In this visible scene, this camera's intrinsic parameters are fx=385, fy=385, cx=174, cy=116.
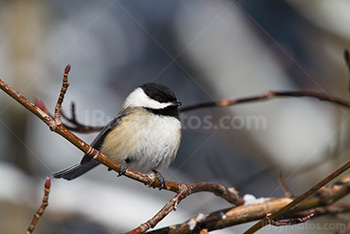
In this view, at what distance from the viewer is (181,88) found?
623 centimetres

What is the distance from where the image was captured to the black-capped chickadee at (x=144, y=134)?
99.0 inches

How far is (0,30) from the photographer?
217 inches

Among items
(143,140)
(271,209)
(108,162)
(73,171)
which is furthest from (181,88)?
(108,162)

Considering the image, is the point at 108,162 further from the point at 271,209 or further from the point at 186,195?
the point at 271,209

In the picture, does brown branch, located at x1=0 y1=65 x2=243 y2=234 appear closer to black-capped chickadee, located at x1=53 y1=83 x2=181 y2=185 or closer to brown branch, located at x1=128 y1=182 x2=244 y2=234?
brown branch, located at x1=128 y1=182 x2=244 y2=234

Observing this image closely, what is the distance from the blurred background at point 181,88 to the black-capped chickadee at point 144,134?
4.60 ft

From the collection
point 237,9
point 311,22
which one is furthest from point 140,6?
point 311,22

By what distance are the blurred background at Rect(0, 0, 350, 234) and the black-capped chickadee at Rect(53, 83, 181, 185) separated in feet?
4.60

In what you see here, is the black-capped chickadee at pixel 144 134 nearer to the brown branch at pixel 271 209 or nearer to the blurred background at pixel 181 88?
the brown branch at pixel 271 209

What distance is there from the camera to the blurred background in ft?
14.1

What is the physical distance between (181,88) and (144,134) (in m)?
3.77

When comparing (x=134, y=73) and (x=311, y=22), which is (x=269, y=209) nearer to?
(x=311, y=22)

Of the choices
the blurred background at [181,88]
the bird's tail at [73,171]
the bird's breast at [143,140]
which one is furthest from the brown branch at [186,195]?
the blurred background at [181,88]

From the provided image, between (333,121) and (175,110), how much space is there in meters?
2.82
